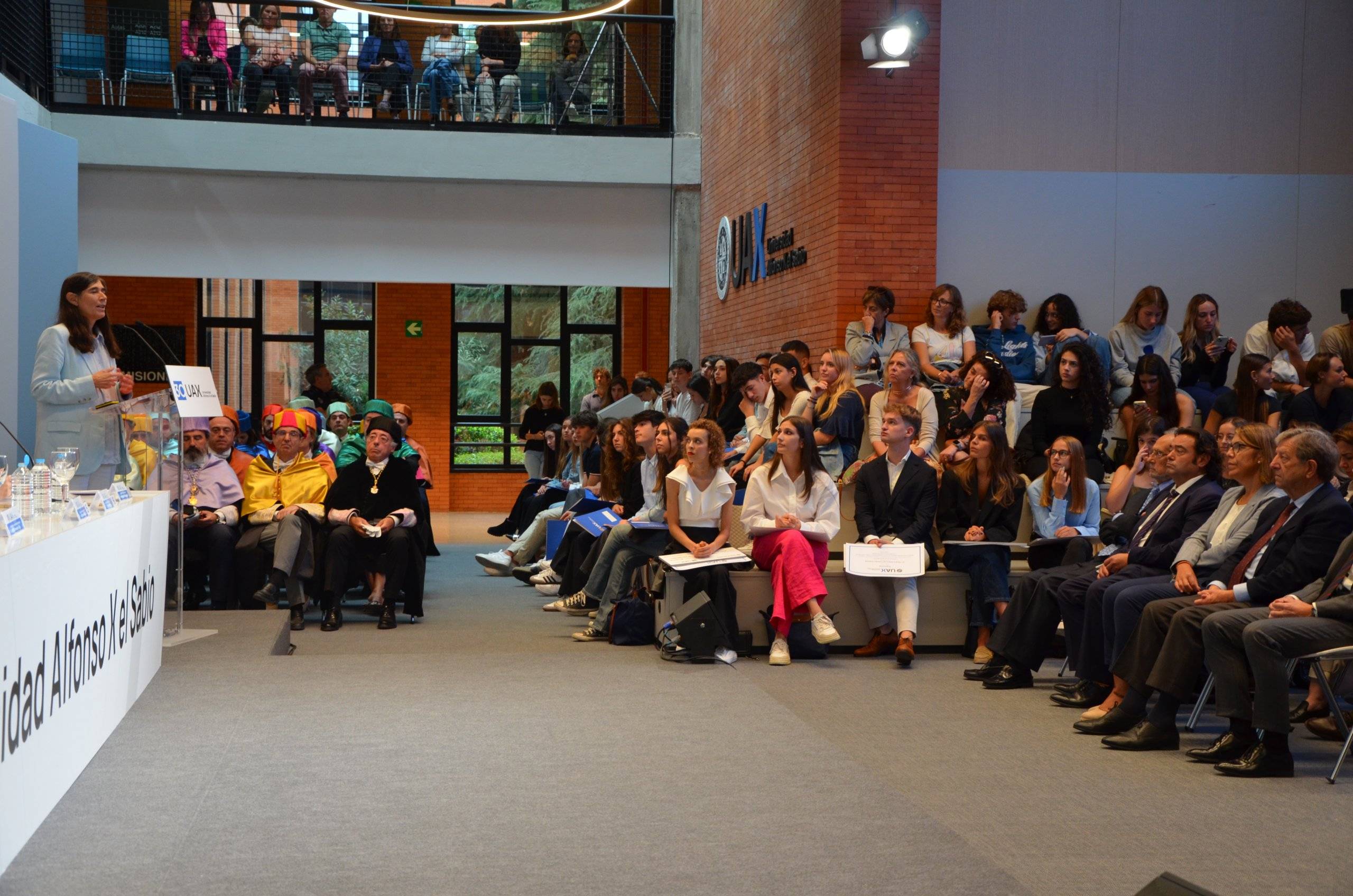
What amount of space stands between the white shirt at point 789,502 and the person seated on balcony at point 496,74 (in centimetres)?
784

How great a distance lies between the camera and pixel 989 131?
989 cm

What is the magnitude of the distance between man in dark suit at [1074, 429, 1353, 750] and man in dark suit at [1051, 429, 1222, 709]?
424 mm

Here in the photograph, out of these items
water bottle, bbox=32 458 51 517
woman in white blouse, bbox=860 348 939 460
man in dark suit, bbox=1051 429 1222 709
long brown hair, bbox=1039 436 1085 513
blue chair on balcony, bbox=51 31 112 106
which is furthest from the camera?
blue chair on balcony, bbox=51 31 112 106

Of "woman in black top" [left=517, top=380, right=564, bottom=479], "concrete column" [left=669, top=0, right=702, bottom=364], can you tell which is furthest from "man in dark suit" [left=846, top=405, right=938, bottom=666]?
"woman in black top" [left=517, top=380, right=564, bottom=479]

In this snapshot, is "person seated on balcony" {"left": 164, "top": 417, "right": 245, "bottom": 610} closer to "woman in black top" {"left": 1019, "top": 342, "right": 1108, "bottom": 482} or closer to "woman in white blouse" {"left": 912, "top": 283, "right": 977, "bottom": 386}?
"woman in white blouse" {"left": 912, "top": 283, "right": 977, "bottom": 386}

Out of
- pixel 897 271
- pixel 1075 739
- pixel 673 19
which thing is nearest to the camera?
pixel 1075 739

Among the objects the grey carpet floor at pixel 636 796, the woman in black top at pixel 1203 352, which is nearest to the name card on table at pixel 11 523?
the grey carpet floor at pixel 636 796

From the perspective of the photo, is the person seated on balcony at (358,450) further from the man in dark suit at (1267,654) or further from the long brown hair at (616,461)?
the man in dark suit at (1267,654)

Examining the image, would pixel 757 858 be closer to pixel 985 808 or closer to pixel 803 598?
pixel 985 808

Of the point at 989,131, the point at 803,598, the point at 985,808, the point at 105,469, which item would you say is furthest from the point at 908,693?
the point at 989,131

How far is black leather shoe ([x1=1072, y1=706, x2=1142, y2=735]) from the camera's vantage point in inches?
207

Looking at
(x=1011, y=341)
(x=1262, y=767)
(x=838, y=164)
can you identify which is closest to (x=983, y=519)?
(x=1011, y=341)

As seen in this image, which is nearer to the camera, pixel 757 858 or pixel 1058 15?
pixel 757 858

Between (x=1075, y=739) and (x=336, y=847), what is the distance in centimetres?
300
